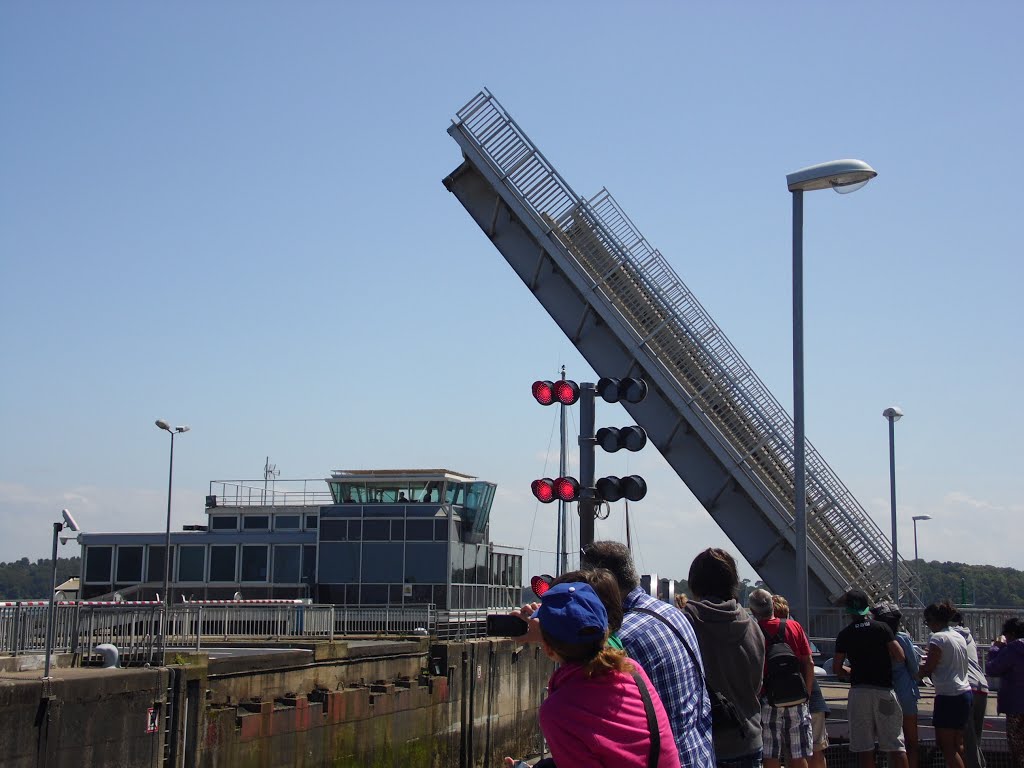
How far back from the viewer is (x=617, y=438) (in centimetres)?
1057

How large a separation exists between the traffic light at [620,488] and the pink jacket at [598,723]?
697 centimetres

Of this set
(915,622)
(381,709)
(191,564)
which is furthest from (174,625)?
(191,564)

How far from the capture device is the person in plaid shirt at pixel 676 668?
4078 mm

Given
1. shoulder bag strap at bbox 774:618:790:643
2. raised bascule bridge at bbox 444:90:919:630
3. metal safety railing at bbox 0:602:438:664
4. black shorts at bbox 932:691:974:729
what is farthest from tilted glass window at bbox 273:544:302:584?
shoulder bag strap at bbox 774:618:790:643

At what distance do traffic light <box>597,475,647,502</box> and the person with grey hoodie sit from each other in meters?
4.81

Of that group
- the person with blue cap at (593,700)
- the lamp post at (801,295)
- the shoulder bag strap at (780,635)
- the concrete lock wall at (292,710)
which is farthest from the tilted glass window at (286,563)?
the person with blue cap at (593,700)

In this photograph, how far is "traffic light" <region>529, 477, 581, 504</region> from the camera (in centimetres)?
1038

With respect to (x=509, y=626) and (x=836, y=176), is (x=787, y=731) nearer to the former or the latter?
(x=509, y=626)

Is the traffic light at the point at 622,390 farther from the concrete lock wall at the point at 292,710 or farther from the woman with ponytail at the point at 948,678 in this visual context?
the concrete lock wall at the point at 292,710

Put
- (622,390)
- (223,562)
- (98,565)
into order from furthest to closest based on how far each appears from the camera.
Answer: (98,565), (223,562), (622,390)

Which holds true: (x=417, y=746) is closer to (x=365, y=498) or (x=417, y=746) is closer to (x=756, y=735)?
(x=756, y=735)

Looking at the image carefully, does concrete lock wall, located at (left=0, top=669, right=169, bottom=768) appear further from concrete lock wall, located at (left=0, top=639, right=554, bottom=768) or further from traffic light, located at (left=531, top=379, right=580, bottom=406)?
traffic light, located at (left=531, top=379, right=580, bottom=406)

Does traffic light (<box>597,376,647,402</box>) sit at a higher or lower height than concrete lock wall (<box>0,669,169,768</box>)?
higher

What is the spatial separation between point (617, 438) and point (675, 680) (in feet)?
21.3
